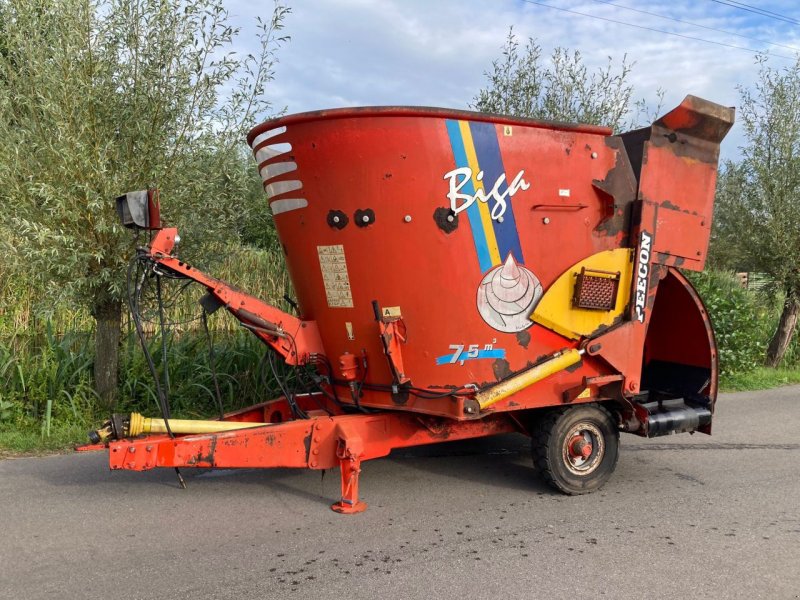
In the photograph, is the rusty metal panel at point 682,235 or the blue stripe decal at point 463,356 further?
the rusty metal panel at point 682,235

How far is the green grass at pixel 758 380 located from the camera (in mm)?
10070

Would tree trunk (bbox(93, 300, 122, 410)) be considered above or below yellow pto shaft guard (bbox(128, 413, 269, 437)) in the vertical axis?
above

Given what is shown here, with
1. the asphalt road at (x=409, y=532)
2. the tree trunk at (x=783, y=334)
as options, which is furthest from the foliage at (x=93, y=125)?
the tree trunk at (x=783, y=334)

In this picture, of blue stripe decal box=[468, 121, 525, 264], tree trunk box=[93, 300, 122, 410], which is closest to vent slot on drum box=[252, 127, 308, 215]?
blue stripe decal box=[468, 121, 525, 264]

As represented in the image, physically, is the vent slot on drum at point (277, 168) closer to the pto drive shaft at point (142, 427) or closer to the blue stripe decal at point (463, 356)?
the blue stripe decal at point (463, 356)

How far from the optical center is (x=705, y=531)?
4.25 m

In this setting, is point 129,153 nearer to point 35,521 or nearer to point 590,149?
point 35,521

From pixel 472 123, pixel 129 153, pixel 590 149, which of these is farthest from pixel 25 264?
pixel 590 149

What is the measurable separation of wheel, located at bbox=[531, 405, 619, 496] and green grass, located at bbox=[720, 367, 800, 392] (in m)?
5.85

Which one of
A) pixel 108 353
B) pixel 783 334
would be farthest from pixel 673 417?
pixel 783 334

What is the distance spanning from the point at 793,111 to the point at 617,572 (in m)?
9.40

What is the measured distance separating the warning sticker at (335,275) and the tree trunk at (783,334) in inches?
381

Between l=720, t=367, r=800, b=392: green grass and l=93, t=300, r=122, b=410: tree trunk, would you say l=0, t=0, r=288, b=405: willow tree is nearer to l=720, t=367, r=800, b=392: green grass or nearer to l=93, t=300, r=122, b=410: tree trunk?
l=93, t=300, r=122, b=410: tree trunk

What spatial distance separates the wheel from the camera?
4793mm
